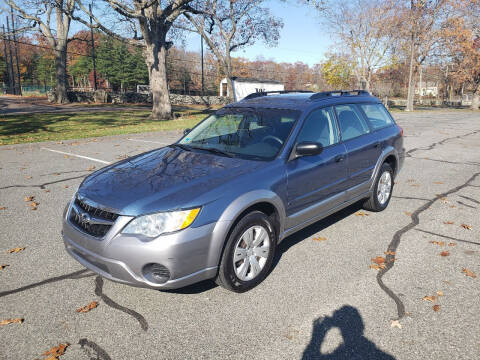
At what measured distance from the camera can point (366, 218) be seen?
5.45 metres

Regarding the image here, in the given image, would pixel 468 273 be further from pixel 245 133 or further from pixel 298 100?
pixel 245 133

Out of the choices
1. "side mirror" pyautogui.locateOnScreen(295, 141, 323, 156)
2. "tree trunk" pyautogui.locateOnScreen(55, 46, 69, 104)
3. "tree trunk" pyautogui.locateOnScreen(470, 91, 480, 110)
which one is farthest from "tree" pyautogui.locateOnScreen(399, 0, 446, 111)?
"side mirror" pyautogui.locateOnScreen(295, 141, 323, 156)

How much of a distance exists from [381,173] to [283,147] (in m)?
2.25

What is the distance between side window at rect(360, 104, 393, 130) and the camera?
18.0ft

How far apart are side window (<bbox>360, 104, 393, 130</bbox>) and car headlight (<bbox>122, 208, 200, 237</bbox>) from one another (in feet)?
11.5

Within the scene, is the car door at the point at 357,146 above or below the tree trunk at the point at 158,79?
below

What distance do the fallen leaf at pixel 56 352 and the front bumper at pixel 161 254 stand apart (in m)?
0.58

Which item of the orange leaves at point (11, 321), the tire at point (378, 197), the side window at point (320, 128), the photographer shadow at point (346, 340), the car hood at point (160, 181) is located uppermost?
the side window at point (320, 128)

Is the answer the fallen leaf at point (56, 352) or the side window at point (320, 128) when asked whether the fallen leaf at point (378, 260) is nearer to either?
the side window at point (320, 128)

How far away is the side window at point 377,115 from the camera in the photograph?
5.48 metres

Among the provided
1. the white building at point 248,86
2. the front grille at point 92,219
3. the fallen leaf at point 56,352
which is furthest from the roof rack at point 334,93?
the white building at point 248,86

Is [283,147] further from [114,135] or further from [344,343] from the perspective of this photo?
[114,135]

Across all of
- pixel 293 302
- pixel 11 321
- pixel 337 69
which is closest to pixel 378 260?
pixel 293 302

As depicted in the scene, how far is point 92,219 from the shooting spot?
3174mm
